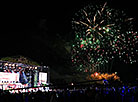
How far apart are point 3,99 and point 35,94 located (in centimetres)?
186

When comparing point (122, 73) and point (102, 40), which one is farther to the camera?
point (122, 73)

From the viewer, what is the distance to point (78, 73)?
49.8m

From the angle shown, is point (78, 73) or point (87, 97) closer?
point (87, 97)

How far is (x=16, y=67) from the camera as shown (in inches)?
1058

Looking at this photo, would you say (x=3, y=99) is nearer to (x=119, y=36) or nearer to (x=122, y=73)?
(x=119, y=36)

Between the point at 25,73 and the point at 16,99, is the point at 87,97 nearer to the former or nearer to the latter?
the point at 16,99

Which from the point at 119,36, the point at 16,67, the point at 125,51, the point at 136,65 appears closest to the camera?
the point at 119,36

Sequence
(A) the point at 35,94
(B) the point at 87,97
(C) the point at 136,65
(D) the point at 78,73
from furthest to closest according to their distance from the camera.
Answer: (C) the point at 136,65
(D) the point at 78,73
(A) the point at 35,94
(B) the point at 87,97

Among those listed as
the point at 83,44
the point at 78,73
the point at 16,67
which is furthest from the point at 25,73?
the point at 78,73

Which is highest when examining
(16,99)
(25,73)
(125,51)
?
(125,51)

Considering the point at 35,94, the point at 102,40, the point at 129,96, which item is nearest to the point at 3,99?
the point at 35,94

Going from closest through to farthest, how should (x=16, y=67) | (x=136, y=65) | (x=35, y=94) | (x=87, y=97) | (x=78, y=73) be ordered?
(x=87, y=97) → (x=35, y=94) → (x=16, y=67) → (x=78, y=73) → (x=136, y=65)

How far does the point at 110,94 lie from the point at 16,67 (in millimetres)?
17596

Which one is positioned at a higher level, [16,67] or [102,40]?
[102,40]
